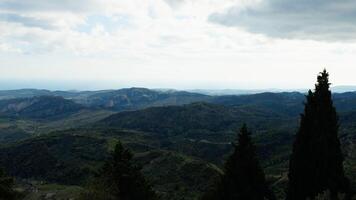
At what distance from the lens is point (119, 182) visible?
38.9 meters

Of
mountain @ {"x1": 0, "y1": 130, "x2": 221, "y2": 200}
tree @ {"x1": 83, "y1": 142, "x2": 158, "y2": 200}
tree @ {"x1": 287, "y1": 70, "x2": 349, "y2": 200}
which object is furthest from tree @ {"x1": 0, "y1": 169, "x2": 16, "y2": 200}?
mountain @ {"x1": 0, "y1": 130, "x2": 221, "y2": 200}

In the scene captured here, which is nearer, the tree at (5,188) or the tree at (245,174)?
the tree at (245,174)

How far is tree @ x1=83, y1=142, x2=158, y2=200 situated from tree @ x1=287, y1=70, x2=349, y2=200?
14.3 m

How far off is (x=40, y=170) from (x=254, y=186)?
164 metres

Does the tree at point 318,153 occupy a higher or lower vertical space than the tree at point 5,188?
higher

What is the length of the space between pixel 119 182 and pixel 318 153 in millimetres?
18314

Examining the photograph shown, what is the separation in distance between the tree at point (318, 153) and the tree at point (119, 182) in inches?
565

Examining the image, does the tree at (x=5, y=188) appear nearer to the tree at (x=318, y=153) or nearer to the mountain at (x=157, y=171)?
the tree at (x=318, y=153)

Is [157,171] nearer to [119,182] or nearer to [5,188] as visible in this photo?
[5,188]

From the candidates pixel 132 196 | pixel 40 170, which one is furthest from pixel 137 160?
pixel 132 196

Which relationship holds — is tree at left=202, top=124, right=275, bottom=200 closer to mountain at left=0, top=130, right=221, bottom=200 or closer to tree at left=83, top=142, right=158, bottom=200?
tree at left=83, top=142, right=158, bottom=200

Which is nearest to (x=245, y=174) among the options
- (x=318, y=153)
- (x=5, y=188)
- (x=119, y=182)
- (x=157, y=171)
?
(x=318, y=153)

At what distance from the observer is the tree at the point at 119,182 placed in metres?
38.2

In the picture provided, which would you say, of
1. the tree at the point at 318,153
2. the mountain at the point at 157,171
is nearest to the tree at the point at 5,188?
the tree at the point at 318,153
